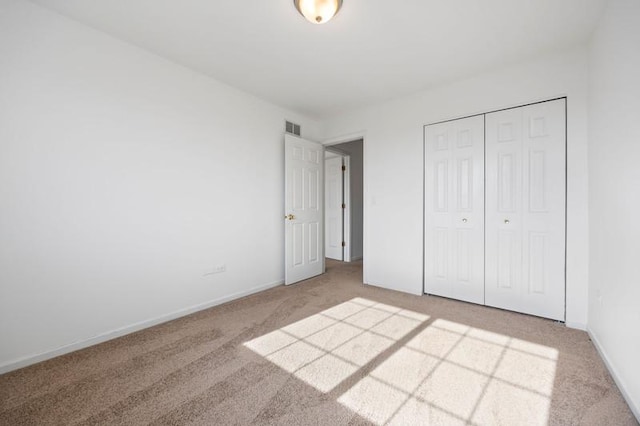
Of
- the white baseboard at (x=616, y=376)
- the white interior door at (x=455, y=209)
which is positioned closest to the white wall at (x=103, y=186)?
the white interior door at (x=455, y=209)

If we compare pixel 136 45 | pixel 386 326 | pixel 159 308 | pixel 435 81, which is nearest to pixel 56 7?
pixel 136 45

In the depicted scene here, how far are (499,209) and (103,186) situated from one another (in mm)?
3757

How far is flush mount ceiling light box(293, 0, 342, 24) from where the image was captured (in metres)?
1.80

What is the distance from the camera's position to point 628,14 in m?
1.57

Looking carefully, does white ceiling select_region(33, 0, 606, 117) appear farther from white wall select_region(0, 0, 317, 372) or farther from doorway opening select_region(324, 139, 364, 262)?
doorway opening select_region(324, 139, 364, 262)

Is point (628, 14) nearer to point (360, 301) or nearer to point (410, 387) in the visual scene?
point (410, 387)

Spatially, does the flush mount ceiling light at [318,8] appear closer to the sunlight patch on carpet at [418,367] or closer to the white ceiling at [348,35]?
the white ceiling at [348,35]

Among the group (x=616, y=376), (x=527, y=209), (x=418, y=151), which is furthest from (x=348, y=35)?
A: (x=616, y=376)

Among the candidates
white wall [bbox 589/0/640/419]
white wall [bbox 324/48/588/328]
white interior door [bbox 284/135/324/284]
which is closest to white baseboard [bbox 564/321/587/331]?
white wall [bbox 324/48/588/328]

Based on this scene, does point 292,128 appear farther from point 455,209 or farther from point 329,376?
point 329,376

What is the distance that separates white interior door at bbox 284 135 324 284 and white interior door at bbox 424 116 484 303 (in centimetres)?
166

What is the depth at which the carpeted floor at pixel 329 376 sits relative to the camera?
4.79ft

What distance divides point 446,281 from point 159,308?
3.15 m

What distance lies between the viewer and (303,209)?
13.3 ft
